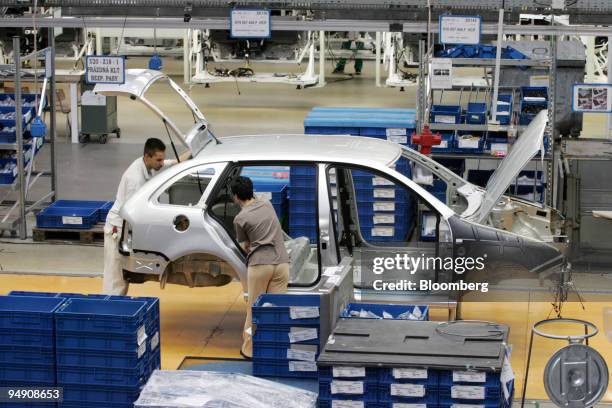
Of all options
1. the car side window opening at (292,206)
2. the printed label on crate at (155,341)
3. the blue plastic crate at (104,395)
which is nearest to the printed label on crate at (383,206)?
the car side window opening at (292,206)

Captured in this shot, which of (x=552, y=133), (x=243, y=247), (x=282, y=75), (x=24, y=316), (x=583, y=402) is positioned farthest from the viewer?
(x=282, y=75)

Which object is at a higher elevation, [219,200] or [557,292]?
[219,200]

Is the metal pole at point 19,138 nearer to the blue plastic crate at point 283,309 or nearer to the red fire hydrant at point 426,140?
the red fire hydrant at point 426,140

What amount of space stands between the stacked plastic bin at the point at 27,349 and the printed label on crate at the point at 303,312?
1.65 meters

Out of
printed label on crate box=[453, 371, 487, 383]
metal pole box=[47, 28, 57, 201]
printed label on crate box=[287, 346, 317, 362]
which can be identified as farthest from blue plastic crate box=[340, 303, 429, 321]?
metal pole box=[47, 28, 57, 201]

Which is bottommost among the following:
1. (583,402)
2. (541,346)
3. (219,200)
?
(541,346)

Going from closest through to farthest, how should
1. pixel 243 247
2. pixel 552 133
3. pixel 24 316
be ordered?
pixel 24 316 → pixel 243 247 → pixel 552 133

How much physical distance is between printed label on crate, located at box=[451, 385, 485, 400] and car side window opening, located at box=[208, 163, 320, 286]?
9.03 feet

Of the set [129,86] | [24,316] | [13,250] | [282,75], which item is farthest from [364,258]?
[282,75]

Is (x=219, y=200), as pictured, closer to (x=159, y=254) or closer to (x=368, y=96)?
(x=159, y=254)

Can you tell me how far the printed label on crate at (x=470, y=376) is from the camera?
6.62 metres

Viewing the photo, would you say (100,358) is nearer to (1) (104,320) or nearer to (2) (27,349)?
(1) (104,320)

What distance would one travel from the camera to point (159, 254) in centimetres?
957

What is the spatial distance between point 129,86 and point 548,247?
3.87 meters
